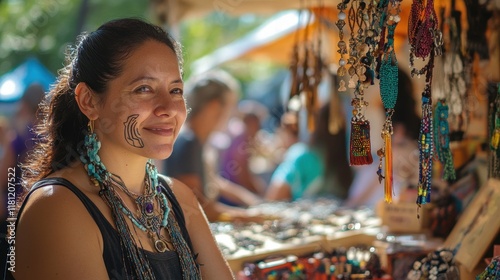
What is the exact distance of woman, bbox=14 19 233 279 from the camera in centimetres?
186

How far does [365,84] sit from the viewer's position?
2.04 meters

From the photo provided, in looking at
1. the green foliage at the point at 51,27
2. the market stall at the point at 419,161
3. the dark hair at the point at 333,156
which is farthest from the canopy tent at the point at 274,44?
the green foliage at the point at 51,27

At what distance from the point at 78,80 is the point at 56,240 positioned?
525 millimetres

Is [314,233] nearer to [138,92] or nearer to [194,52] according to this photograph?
[138,92]

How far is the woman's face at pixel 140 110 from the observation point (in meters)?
2.00

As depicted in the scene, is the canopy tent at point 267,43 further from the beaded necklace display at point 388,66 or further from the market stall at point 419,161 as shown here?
the beaded necklace display at point 388,66

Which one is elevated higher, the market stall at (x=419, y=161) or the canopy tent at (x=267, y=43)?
the canopy tent at (x=267, y=43)

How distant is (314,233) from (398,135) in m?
1.23

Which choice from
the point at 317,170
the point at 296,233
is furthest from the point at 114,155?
the point at 317,170

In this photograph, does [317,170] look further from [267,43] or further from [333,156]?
[267,43]

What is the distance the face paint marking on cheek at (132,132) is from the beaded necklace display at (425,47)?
80 cm

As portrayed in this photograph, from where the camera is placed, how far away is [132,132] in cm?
199

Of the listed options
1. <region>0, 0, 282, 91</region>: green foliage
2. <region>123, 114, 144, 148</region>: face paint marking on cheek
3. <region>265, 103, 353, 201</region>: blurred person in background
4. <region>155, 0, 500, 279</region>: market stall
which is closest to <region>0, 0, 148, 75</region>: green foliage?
<region>0, 0, 282, 91</region>: green foliage

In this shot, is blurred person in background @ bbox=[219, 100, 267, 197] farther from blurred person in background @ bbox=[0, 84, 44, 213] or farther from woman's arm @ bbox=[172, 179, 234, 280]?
woman's arm @ bbox=[172, 179, 234, 280]
